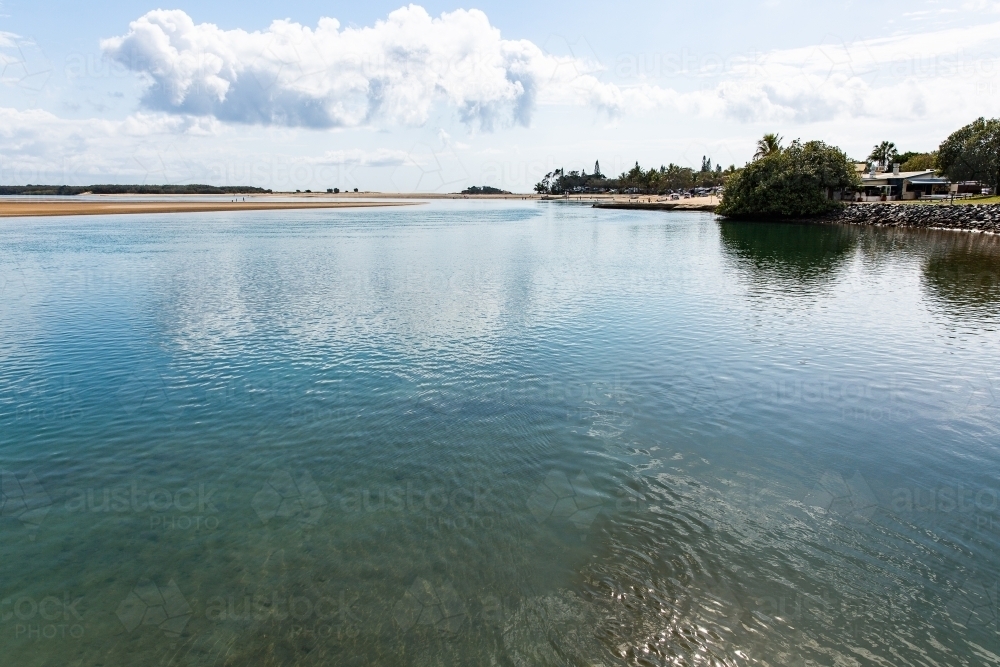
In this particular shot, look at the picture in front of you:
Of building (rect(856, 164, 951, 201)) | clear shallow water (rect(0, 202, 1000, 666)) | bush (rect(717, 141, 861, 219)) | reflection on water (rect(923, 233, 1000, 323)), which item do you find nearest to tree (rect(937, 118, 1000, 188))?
building (rect(856, 164, 951, 201))

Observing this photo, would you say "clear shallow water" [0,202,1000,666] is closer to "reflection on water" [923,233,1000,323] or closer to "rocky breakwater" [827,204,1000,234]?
"reflection on water" [923,233,1000,323]

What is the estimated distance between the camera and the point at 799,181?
375 ft

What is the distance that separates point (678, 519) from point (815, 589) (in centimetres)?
317

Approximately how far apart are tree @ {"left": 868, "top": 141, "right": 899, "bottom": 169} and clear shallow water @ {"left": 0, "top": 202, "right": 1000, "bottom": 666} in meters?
186

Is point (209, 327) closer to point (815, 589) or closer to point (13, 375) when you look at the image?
point (13, 375)

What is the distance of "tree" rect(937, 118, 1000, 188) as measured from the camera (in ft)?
341

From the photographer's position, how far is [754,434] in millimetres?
18516

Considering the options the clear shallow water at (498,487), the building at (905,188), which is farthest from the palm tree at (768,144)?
the clear shallow water at (498,487)

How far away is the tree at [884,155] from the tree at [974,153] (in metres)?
75.9

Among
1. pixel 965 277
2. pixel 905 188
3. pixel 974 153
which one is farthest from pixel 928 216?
pixel 965 277

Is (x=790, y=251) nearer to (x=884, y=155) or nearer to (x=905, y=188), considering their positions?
(x=905, y=188)

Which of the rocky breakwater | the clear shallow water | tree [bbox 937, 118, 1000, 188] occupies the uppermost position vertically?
tree [bbox 937, 118, 1000, 188]

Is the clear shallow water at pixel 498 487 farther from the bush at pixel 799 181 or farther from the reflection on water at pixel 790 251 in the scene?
the bush at pixel 799 181

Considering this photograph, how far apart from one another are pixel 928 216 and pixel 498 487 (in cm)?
10665
